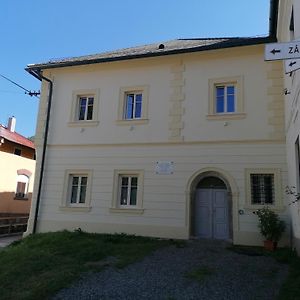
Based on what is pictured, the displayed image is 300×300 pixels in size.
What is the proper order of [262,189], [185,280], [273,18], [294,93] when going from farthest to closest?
1. [262,189]
2. [273,18]
3. [294,93]
4. [185,280]

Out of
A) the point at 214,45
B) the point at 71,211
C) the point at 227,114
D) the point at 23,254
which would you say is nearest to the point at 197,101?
the point at 227,114

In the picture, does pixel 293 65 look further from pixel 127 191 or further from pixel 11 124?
pixel 11 124

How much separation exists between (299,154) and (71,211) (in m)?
8.87

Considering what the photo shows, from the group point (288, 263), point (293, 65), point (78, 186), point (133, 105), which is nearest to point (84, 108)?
point (133, 105)

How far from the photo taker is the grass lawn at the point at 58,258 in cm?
721

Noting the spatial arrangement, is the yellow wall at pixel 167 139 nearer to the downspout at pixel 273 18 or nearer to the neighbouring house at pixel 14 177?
the downspout at pixel 273 18

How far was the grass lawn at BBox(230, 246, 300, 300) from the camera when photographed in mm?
6516

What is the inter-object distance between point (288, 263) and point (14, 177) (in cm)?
1800

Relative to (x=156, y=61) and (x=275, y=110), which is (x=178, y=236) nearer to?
(x=275, y=110)

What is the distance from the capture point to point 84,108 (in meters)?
15.7

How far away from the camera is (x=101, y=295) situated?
663 centimetres

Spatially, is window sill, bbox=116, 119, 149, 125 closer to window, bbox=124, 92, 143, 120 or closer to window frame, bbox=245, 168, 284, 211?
window, bbox=124, 92, 143, 120

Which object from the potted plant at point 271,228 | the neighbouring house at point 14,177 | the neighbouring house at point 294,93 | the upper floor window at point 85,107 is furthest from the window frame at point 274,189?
the neighbouring house at point 14,177

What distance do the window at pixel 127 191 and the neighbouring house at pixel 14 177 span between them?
10326mm
